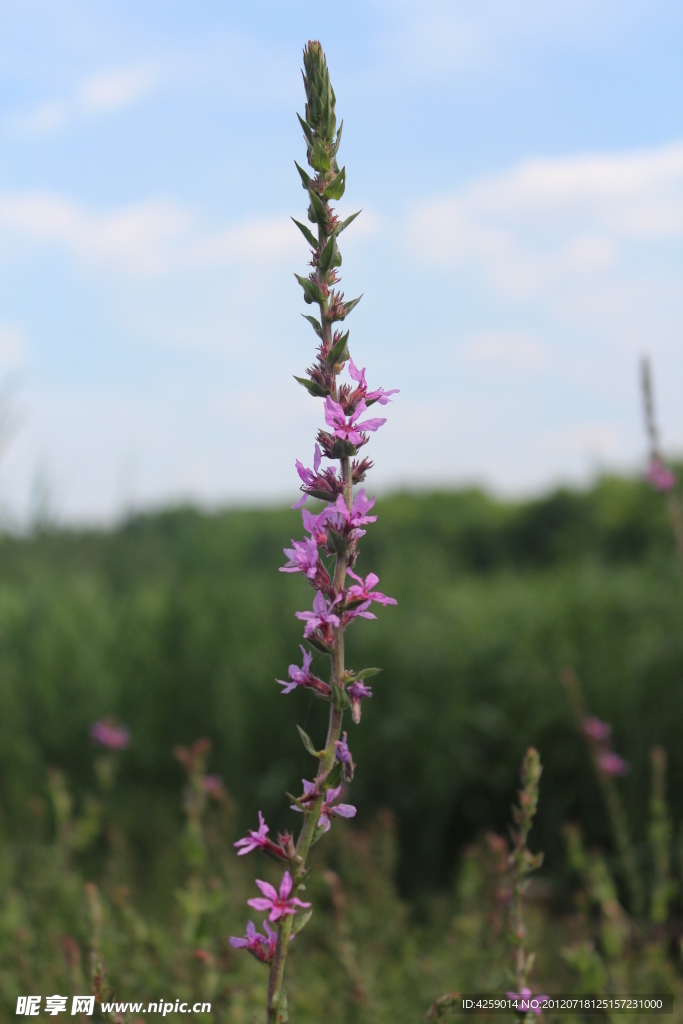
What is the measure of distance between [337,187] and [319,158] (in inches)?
2.1

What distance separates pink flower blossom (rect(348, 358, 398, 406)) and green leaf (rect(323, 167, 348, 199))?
0.86 ft

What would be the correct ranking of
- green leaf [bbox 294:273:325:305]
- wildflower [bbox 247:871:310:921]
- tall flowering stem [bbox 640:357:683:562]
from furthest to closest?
tall flowering stem [bbox 640:357:683:562], green leaf [bbox 294:273:325:305], wildflower [bbox 247:871:310:921]

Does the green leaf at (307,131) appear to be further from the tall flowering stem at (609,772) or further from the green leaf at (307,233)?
the tall flowering stem at (609,772)

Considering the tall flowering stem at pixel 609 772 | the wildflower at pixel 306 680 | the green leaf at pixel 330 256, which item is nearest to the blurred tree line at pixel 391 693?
the tall flowering stem at pixel 609 772

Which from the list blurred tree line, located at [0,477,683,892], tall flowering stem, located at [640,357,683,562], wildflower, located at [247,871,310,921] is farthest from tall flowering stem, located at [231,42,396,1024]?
blurred tree line, located at [0,477,683,892]

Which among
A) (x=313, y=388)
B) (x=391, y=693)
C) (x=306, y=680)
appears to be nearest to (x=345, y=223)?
(x=313, y=388)

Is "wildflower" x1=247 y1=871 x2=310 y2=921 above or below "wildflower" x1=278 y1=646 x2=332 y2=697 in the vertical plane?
below

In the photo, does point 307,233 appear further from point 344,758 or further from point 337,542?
point 344,758

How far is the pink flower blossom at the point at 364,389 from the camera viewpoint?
5.01 ft

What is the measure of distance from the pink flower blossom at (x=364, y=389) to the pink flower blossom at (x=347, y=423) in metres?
0.02

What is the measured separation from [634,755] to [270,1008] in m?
4.26

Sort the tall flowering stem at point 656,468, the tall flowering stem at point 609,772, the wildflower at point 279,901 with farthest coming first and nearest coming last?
1. the tall flowering stem at point 609,772
2. the tall flowering stem at point 656,468
3. the wildflower at point 279,901

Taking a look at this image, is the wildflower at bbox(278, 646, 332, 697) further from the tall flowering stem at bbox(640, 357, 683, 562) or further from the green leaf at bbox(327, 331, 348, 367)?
the tall flowering stem at bbox(640, 357, 683, 562)

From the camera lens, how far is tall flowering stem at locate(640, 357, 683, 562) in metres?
3.22
